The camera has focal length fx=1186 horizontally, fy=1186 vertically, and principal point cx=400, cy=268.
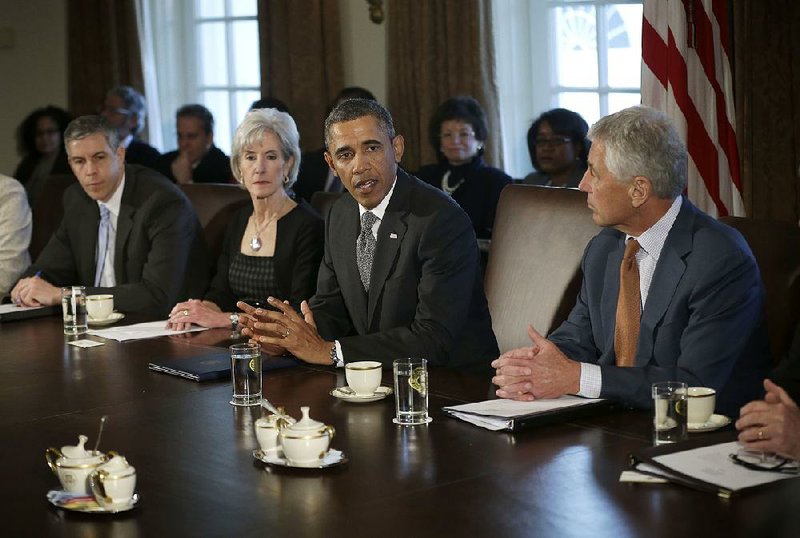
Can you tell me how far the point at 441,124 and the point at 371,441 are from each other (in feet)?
12.9

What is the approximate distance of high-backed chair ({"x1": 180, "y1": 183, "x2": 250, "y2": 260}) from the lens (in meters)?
4.68

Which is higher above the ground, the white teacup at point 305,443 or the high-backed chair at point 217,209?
the high-backed chair at point 217,209

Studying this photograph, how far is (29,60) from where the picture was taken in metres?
9.24

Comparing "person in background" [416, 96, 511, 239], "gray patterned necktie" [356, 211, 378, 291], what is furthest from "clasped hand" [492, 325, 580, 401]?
"person in background" [416, 96, 511, 239]

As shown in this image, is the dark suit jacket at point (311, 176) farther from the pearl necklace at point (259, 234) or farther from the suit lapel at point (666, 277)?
the suit lapel at point (666, 277)

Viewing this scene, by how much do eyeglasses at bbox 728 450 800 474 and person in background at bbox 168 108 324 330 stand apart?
2.21 meters

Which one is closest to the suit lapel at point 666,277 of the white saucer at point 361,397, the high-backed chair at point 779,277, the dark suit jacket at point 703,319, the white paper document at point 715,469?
the dark suit jacket at point 703,319

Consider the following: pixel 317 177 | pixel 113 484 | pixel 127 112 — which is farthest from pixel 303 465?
pixel 127 112

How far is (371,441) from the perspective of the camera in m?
2.19

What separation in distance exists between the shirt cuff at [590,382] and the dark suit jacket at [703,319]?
0.01m

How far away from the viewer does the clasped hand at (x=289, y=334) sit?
287 centimetres

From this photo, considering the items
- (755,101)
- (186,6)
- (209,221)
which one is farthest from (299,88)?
(755,101)

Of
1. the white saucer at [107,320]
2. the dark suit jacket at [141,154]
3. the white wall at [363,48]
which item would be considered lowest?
the white saucer at [107,320]

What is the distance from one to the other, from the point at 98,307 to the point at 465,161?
270cm
